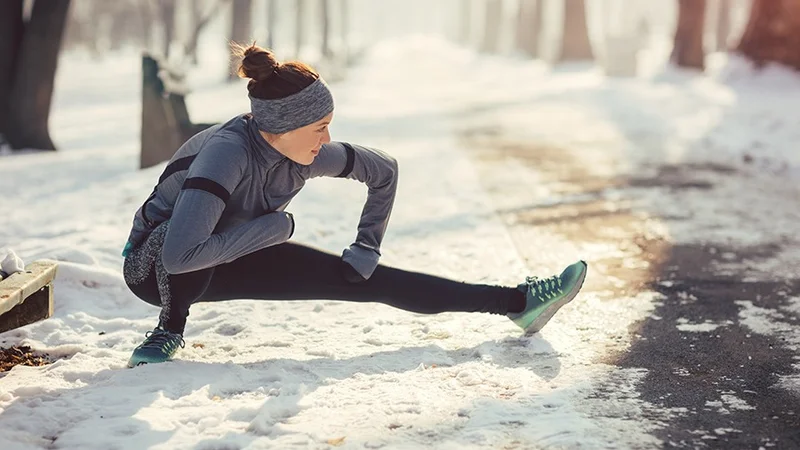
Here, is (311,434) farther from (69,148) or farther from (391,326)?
(69,148)

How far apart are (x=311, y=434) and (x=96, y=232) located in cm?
400

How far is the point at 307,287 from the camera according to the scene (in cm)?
430

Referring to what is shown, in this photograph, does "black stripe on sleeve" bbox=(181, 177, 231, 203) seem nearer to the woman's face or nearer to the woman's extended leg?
the woman's face

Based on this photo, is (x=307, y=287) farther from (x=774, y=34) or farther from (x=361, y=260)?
(x=774, y=34)

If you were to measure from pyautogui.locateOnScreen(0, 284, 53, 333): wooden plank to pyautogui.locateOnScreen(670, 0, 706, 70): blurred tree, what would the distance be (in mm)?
20734

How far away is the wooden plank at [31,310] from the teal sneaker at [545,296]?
6.73 feet

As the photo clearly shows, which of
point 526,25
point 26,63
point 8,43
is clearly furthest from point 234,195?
point 526,25

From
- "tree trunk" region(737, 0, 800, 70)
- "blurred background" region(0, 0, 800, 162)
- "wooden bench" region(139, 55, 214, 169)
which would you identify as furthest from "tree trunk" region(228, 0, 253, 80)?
"wooden bench" region(139, 55, 214, 169)

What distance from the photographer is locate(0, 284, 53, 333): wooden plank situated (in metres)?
3.97

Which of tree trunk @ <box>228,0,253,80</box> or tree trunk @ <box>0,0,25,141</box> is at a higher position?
tree trunk @ <box>0,0,25,141</box>

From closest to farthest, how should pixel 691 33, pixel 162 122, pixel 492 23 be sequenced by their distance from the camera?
pixel 162 122, pixel 691 33, pixel 492 23

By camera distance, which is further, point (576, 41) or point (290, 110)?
point (576, 41)

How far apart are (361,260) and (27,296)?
138 centimetres

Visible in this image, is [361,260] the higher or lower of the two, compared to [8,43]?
higher
